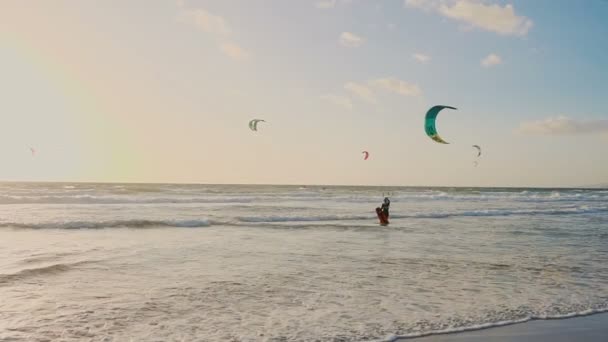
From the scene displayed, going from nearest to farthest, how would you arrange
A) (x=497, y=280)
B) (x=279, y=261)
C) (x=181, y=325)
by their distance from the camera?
(x=181, y=325)
(x=497, y=280)
(x=279, y=261)

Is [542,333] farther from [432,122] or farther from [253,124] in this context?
[253,124]

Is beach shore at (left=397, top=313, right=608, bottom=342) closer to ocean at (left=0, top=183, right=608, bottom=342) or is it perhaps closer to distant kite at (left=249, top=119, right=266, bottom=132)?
ocean at (left=0, top=183, right=608, bottom=342)

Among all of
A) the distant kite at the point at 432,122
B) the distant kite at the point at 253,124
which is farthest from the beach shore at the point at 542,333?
the distant kite at the point at 253,124

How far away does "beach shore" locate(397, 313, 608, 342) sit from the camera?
5.22m

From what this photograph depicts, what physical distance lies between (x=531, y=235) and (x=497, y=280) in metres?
9.35

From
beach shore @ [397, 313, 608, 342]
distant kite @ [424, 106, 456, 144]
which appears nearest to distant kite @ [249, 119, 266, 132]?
distant kite @ [424, 106, 456, 144]

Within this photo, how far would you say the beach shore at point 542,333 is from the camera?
17.1ft

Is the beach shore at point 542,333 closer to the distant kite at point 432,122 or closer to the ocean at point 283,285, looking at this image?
the ocean at point 283,285

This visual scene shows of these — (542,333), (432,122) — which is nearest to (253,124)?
(432,122)

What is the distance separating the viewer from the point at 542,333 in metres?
5.46

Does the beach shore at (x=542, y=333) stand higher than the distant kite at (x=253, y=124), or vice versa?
the distant kite at (x=253, y=124)

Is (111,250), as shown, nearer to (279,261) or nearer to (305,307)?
(279,261)

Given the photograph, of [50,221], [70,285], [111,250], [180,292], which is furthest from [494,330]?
[50,221]

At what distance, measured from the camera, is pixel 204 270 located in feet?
29.5
